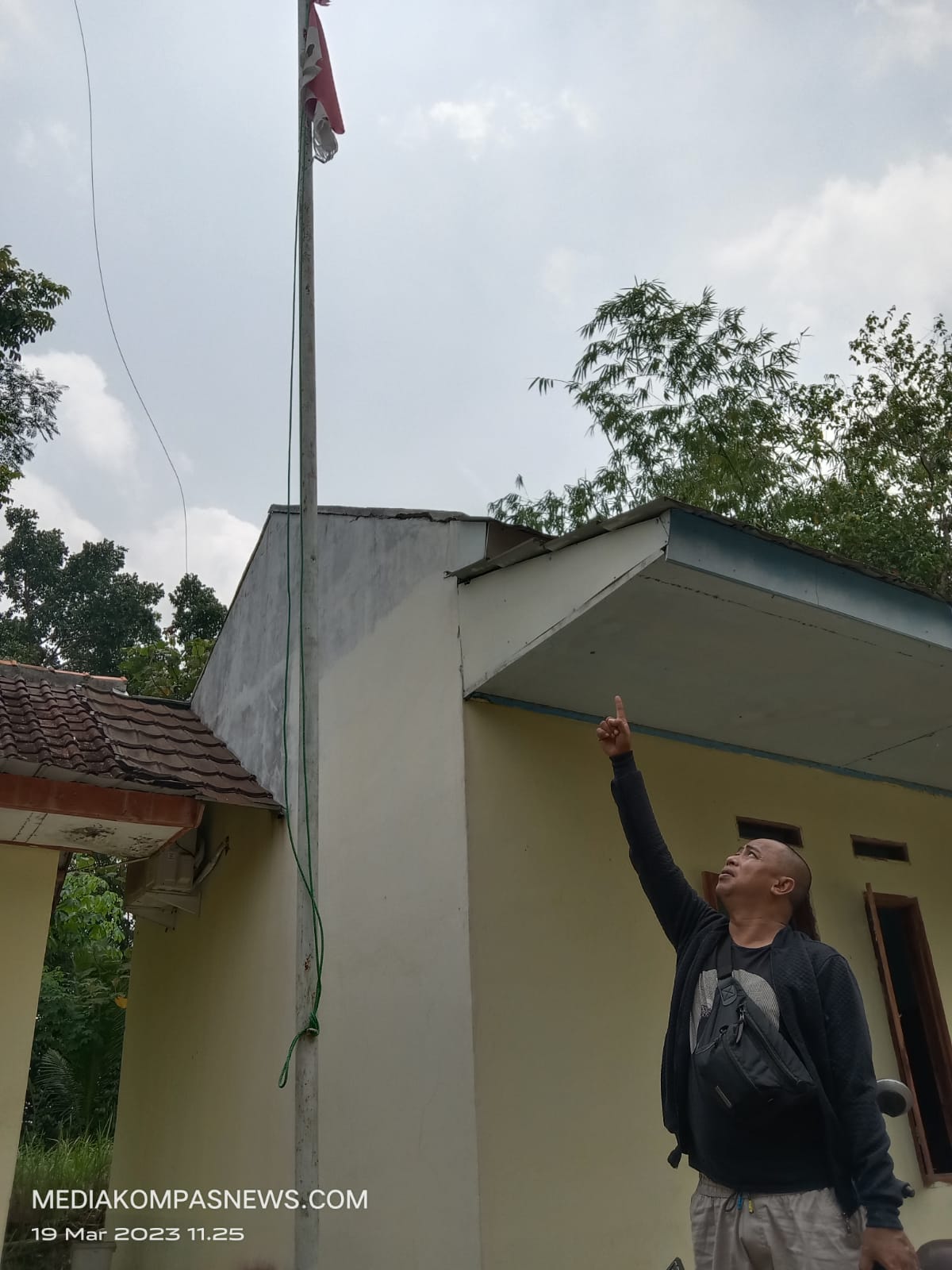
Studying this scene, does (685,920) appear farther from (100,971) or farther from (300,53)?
(100,971)

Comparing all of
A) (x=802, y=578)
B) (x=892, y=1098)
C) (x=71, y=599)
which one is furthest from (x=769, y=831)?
(x=71, y=599)

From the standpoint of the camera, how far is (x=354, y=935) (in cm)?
536

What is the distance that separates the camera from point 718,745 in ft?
21.2

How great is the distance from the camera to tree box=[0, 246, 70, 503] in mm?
15021

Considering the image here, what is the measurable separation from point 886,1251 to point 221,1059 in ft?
16.1

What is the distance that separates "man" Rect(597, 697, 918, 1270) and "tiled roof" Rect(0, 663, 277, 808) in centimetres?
351

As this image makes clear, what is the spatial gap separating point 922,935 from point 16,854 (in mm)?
5658

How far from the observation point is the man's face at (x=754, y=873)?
9.64 feet

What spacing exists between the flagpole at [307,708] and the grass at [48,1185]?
5902 millimetres

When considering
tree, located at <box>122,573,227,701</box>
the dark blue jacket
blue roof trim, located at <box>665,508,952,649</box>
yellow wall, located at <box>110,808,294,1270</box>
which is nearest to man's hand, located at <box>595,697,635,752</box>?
the dark blue jacket

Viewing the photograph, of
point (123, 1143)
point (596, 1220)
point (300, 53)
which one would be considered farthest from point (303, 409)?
point (123, 1143)

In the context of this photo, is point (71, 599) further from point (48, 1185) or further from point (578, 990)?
point (578, 990)

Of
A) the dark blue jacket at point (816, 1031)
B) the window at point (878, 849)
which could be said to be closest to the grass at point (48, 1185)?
the window at point (878, 849)

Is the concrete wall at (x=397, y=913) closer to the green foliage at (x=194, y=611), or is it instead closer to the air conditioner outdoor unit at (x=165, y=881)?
the air conditioner outdoor unit at (x=165, y=881)
